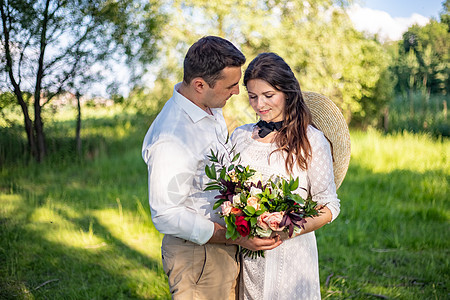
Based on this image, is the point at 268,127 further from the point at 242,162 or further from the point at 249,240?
the point at 249,240

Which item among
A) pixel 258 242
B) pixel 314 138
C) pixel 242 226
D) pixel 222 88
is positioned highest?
pixel 222 88

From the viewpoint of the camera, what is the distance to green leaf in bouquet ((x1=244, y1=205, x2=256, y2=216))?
2.00 m

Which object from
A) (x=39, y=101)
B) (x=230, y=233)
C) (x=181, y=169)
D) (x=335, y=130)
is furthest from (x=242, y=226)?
(x=39, y=101)

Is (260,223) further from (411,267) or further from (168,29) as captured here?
(168,29)

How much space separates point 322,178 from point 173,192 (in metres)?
0.89

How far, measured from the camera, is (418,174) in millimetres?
8156

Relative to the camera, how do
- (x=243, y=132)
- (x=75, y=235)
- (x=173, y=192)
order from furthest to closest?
(x=75, y=235), (x=243, y=132), (x=173, y=192)

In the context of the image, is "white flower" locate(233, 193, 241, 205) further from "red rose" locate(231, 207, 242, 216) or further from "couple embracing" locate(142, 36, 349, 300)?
"couple embracing" locate(142, 36, 349, 300)

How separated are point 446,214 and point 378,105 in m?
10.2

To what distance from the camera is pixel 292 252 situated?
2.55 meters

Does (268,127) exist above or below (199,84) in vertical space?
below

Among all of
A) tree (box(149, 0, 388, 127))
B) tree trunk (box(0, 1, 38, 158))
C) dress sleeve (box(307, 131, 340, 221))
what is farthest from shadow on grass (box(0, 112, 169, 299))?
tree (box(149, 0, 388, 127))

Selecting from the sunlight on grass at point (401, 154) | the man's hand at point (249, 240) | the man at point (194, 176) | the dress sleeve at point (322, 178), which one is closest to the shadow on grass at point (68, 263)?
the man at point (194, 176)

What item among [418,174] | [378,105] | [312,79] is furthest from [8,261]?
[378,105]
